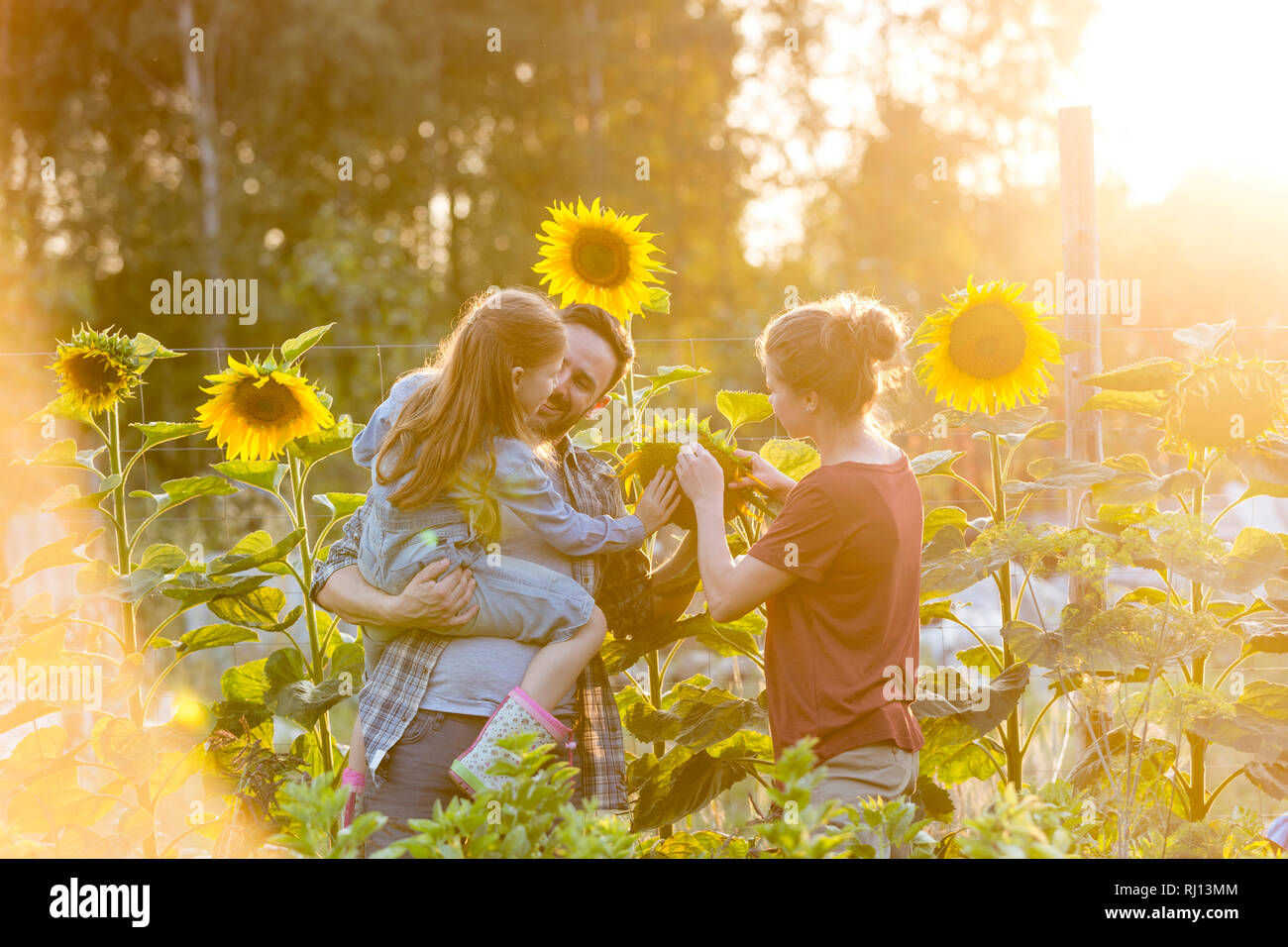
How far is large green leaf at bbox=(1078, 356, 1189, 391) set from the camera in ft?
7.38

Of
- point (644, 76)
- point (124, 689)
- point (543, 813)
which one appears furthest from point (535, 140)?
point (543, 813)

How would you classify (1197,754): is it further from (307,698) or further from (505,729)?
(307,698)

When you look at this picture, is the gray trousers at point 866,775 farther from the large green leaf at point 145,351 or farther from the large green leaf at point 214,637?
the large green leaf at point 145,351

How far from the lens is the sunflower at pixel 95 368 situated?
2.41 meters

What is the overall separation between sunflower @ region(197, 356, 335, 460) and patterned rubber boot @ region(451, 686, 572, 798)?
0.82 metres

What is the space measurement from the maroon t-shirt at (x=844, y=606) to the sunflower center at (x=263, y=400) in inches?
41.6

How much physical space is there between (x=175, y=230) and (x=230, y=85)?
2.18 m

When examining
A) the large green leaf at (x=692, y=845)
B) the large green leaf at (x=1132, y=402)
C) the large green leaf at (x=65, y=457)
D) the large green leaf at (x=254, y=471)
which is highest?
the large green leaf at (x=1132, y=402)

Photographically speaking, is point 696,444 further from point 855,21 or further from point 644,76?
point 855,21

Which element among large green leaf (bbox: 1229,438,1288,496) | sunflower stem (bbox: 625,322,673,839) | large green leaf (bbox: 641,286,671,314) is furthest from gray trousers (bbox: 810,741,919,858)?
large green leaf (bbox: 641,286,671,314)

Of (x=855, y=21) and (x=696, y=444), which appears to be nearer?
(x=696, y=444)

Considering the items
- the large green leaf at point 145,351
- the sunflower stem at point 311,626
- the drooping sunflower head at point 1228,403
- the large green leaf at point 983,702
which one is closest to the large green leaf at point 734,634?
the large green leaf at point 983,702

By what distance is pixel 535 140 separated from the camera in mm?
14312

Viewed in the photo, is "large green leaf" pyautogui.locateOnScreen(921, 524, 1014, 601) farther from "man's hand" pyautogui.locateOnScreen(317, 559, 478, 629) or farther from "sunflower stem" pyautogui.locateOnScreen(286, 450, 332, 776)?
"sunflower stem" pyautogui.locateOnScreen(286, 450, 332, 776)
